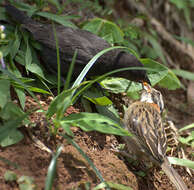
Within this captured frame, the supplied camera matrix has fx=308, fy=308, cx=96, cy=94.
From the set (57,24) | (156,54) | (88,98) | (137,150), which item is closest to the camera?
(137,150)

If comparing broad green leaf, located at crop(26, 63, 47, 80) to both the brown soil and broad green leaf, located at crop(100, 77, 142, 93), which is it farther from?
broad green leaf, located at crop(100, 77, 142, 93)

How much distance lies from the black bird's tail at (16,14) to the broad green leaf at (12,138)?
1.92 m

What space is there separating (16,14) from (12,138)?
2.05 m

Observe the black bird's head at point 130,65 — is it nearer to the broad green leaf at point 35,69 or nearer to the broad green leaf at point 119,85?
the broad green leaf at point 119,85

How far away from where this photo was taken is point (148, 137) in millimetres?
3340

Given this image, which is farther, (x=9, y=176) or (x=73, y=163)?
(x=73, y=163)

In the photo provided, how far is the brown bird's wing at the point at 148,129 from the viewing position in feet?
10.8

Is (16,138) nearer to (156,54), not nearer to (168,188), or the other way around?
(168,188)

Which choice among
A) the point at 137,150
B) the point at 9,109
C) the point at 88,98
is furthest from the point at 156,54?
the point at 9,109

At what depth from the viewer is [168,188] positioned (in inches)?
143

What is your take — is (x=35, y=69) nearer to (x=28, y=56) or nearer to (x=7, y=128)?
(x=28, y=56)

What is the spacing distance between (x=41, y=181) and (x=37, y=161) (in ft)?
0.85

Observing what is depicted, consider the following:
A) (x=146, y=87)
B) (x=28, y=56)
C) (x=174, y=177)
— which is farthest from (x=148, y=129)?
(x=28, y=56)

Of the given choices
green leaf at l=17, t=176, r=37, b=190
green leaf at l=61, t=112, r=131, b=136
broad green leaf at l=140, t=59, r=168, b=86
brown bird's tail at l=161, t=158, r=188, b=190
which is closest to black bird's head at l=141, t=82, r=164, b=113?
broad green leaf at l=140, t=59, r=168, b=86
